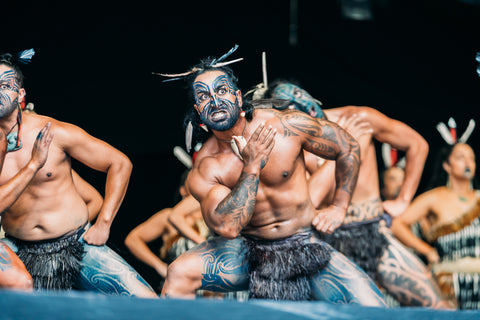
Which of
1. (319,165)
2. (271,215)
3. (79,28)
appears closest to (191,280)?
(271,215)

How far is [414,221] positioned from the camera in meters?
5.52

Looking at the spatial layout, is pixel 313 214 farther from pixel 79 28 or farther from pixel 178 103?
pixel 79 28

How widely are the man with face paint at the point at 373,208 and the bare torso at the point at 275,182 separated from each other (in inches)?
19.3

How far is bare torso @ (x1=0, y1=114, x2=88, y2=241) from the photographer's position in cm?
359

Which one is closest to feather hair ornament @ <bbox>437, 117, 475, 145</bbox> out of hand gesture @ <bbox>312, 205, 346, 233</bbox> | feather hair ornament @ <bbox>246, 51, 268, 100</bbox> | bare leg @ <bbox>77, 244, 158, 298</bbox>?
feather hair ornament @ <bbox>246, 51, 268, 100</bbox>

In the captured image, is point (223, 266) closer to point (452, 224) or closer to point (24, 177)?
point (24, 177)

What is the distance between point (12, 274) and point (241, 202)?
109cm

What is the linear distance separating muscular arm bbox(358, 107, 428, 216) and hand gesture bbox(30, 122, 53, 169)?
2131 millimetres

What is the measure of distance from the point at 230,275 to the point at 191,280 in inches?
8.2

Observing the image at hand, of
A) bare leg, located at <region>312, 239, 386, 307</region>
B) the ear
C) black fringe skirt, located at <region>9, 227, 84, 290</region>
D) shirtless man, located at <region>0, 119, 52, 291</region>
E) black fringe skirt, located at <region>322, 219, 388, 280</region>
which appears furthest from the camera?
the ear

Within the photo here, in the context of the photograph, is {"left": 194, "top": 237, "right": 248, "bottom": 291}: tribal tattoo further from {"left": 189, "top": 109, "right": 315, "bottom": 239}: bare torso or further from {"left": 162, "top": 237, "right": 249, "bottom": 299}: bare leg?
{"left": 189, "top": 109, "right": 315, "bottom": 239}: bare torso

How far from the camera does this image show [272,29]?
5.18 metres

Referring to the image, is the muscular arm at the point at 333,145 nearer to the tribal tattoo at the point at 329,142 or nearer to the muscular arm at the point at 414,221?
the tribal tattoo at the point at 329,142

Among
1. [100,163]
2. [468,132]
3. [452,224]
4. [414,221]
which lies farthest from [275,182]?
[468,132]
